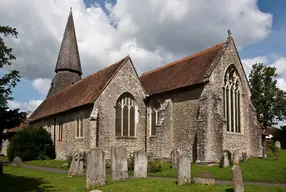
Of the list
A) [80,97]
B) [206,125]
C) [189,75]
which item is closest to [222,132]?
[206,125]

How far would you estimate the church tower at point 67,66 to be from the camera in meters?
41.3

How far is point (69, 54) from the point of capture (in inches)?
1641

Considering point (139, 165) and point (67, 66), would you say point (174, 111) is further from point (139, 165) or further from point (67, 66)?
point (67, 66)

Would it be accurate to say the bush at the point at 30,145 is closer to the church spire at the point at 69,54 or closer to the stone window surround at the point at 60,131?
the stone window surround at the point at 60,131

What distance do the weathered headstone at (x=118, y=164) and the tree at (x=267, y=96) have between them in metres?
36.4

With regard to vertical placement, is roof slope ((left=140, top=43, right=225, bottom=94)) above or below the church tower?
below

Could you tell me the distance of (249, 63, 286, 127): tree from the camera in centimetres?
4594

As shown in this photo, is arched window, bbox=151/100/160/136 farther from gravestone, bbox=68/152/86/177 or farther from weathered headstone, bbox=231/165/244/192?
weathered headstone, bbox=231/165/244/192

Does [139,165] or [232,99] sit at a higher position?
[232,99]

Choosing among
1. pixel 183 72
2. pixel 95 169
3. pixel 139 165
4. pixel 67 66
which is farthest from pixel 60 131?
pixel 95 169

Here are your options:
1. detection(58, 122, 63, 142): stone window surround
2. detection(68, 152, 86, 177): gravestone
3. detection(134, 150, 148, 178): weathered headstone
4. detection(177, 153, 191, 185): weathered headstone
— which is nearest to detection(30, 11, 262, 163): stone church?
detection(58, 122, 63, 142): stone window surround

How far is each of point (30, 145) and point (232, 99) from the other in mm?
19085

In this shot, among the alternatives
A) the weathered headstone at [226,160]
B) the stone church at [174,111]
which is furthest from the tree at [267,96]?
the weathered headstone at [226,160]

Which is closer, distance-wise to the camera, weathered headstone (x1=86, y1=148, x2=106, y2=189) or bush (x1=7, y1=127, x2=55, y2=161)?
weathered headstone (x1=86, y1=148, x2=106, y2=189)
